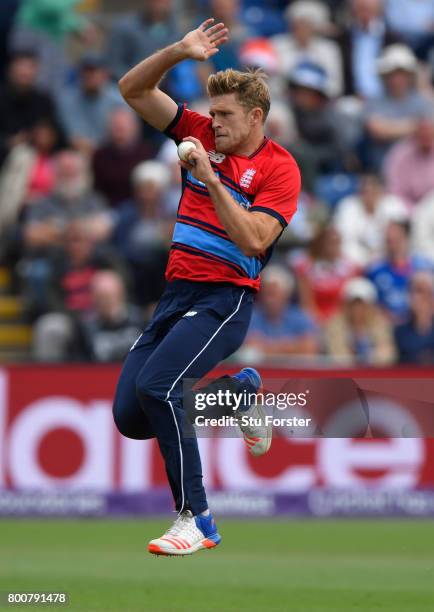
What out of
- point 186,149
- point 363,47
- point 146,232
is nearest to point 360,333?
point 146,232

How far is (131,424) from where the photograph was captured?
7980mm

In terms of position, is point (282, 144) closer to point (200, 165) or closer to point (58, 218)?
point (58, 218)

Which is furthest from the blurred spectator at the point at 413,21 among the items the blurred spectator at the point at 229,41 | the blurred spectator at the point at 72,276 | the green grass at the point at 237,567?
the green grass at the point at 237,567

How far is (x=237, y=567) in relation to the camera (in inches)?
410

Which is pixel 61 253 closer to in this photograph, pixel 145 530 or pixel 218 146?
pixel 145 530

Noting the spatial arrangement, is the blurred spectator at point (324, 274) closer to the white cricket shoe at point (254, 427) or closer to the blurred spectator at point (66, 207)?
the blurred spectator at point (66, 207)

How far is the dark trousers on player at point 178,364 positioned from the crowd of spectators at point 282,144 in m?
5.75

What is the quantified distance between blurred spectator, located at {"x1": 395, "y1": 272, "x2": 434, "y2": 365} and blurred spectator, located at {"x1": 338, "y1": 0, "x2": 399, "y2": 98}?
13.2 ft

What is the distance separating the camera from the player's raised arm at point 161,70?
25.1 ft

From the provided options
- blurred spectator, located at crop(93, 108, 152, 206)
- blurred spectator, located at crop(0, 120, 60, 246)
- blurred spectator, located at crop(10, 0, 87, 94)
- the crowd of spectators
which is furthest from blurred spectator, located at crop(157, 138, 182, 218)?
blurred spectator, located at crop(10, 0, 87, 94)

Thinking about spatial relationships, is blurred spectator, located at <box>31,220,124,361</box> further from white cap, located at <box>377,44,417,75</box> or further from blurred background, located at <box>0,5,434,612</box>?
white cap, located at <box>377,44,417,75</box>

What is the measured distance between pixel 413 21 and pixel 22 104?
5233 millimetres

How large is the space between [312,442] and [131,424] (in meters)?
5.73

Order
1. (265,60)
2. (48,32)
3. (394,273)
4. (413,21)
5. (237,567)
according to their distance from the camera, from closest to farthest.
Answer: (237,567), (394,273), (265,60), (48,32), (413,21)
